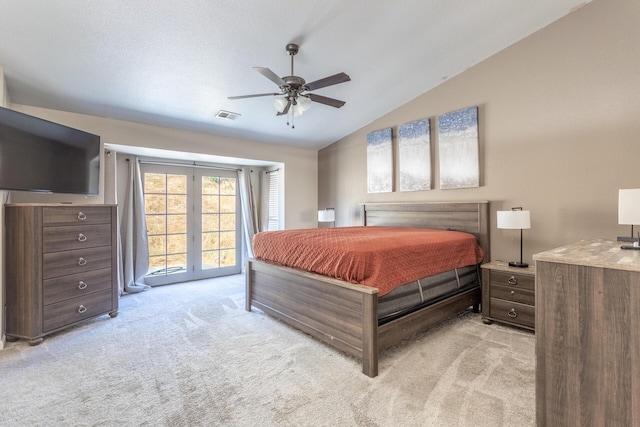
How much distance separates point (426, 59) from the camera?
3.68 metres

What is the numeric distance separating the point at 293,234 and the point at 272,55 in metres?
1.93

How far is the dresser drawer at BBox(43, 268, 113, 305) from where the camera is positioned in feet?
9.53

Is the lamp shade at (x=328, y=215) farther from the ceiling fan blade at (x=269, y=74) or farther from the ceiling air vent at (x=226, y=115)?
the ceiling fan blade at (x=269, y=74)

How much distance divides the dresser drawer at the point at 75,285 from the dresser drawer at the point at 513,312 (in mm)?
4407

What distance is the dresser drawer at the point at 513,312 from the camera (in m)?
2.96

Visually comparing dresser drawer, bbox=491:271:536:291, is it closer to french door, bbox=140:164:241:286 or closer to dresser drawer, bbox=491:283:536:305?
dresser drawer, bbox=491:283:536:305

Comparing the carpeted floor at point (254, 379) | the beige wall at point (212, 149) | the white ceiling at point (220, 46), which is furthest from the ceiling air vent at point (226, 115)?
the carpeted floor at point (254, 379)

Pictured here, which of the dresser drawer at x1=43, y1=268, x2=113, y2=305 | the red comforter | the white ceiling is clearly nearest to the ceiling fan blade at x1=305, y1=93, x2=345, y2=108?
the white ceiling

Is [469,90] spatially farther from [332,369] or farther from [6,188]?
[6,188]

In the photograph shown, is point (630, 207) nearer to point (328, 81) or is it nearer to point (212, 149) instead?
point (328, 81)

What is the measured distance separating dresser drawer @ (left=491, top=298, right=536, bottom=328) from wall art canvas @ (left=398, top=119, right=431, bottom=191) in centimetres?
190

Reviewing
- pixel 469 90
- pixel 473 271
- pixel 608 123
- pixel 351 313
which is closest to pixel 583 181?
pixel 608 123

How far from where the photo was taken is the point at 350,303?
2375 mm

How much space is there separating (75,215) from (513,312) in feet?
15.6
